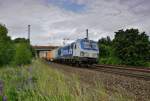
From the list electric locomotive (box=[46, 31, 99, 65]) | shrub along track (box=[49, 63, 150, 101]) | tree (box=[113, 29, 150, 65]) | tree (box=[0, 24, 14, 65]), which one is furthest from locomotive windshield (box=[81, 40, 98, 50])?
shrub along track (box=[49, 63, 150, 101])

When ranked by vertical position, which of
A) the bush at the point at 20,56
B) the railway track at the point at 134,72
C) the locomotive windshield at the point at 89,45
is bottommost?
the railway track at the point at 134,72

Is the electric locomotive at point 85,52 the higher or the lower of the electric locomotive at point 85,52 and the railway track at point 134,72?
the higher

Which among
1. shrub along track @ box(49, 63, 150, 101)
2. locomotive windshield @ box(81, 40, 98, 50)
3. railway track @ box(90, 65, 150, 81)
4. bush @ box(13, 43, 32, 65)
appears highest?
locomotive windshield @ box(81, 40, 98, 50)

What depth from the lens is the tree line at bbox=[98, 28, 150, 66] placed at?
34.0 meters

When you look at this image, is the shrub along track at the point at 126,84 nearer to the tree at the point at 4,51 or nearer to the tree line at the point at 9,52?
the tree at the point at 4,51

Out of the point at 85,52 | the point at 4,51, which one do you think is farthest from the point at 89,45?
the point at 4,51

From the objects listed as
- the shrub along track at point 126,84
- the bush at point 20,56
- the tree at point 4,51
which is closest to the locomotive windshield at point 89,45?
the bush at point 20,56

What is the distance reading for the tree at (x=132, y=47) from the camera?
111ft

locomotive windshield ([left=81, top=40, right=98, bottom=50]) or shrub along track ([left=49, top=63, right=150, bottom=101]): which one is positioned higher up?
locomotive windshield ([left=81, top=40, right=98, bottom=50])

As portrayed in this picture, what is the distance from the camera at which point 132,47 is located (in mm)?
34125

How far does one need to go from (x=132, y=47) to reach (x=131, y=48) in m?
0.17

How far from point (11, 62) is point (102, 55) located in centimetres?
2364

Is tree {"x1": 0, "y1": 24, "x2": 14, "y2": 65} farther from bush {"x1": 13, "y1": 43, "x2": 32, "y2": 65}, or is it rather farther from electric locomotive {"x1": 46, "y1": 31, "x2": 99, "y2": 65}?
electric locomotive {"x1": 46, "y1": 31, "x2": 99, "y2": 65}

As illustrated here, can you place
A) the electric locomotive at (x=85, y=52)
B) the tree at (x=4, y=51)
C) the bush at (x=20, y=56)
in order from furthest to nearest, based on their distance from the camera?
1. the bush at (x=20, y=56)
2. the electric locomotive at (x=85, y=52)
3. the tree at (x=4, y=51)
